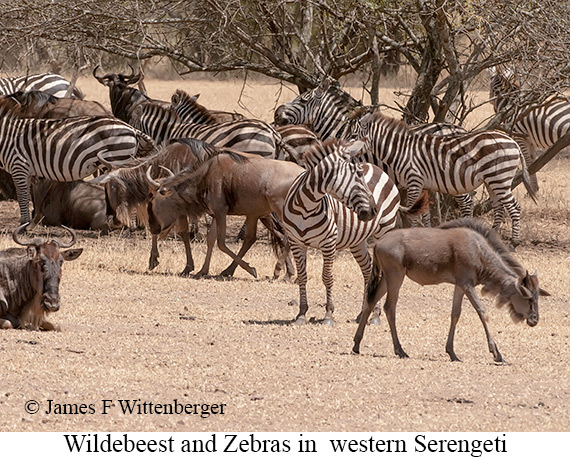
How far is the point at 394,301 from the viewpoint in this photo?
794 centimetres

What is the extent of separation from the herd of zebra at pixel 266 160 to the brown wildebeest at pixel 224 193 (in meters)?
0.01

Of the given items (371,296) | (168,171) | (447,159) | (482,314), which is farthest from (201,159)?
(482,314)

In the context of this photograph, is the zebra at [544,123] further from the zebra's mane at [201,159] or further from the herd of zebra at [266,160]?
the zebra's mane at [201,159]

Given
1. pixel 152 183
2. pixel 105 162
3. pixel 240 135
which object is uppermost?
pixel 240 135

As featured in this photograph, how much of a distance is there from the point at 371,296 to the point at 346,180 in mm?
1198

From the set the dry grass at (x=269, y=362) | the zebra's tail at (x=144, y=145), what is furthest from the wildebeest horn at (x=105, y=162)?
the dry grass at (x=269, y=362)

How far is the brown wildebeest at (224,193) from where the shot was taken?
11.5 metres

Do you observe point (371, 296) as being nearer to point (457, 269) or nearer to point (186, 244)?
point (457, 269)

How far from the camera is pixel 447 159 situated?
1397 cm

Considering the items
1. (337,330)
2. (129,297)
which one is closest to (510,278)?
(337,330)

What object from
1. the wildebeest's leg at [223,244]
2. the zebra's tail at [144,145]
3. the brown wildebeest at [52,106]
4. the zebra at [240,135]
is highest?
the brown wildebeest at [52,106]

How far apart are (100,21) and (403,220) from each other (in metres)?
4.89

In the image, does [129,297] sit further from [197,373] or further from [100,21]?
[100,21]

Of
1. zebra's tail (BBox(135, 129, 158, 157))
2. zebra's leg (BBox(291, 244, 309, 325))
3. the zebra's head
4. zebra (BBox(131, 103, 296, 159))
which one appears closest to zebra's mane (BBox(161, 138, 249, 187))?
zebra (BBox(131, 103, 296, 159))
